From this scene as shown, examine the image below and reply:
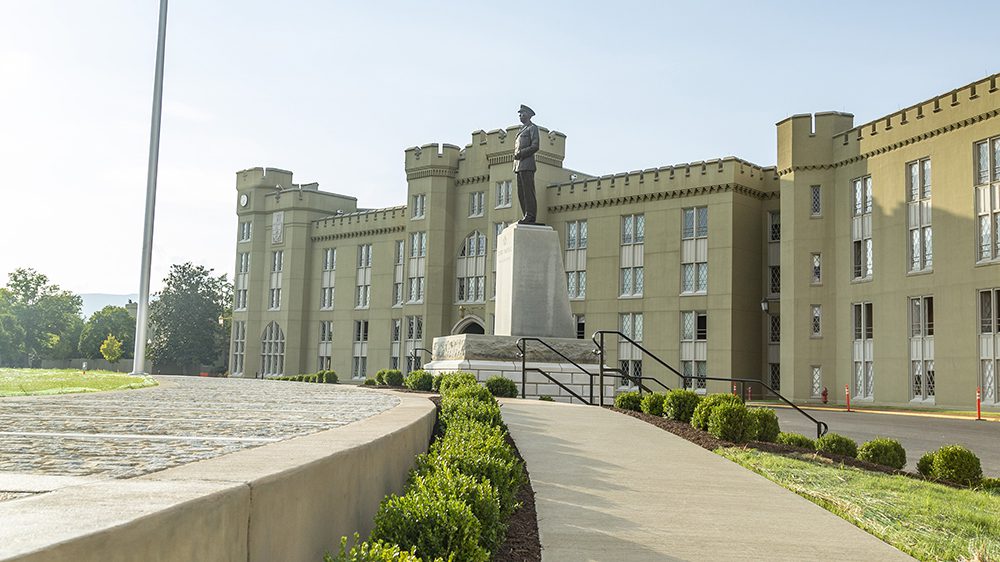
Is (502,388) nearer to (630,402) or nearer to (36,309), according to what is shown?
(630,402)

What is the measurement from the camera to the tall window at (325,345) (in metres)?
60.9

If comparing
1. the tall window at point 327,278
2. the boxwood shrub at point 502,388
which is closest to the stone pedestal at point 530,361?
the boxwood shrub at point 502,388

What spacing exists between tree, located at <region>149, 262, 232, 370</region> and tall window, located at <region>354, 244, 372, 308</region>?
26776 mm

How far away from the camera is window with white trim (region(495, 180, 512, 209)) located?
160 feet

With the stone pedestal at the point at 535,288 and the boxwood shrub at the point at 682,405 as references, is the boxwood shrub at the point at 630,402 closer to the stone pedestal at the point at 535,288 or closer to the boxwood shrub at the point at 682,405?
the boxwood shrub at the point at 682,405

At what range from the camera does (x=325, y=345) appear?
61312 millimetres

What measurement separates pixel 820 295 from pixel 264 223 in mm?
41284

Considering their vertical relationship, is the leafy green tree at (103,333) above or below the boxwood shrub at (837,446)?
above

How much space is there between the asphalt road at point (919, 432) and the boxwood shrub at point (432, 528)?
11.0 meters

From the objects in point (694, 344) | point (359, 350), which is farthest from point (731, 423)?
point (359, 350)

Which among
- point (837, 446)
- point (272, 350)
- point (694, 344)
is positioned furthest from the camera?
point (272, 350)

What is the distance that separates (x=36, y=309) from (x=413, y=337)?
203 ft

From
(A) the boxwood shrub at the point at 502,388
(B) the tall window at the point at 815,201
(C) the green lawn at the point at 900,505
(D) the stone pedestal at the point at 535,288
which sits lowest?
(C) the green lawn at the point at 900,505

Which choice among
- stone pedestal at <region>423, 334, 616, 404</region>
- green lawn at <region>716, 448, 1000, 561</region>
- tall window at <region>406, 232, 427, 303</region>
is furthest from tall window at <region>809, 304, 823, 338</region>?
green lawn at <region>716, 448, 1000, 561</region>
